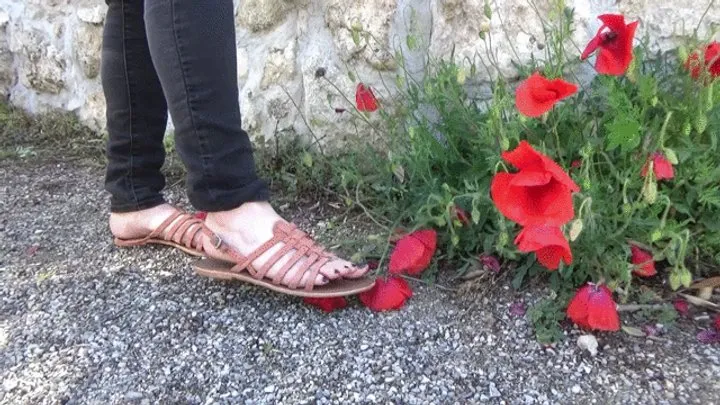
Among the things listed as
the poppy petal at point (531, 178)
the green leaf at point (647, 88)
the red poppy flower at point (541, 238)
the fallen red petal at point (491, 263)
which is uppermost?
the green leaf at point (647, 88)

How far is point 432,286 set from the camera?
138 centimetres

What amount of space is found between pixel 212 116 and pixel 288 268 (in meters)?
0.29

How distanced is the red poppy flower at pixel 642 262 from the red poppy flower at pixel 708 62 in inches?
11.9

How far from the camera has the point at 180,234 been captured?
5.02 feet

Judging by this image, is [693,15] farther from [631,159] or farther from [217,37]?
[217,37]

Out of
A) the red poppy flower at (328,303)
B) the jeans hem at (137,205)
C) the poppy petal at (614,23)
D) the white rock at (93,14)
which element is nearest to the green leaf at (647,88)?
the poppy petal at (614,23)

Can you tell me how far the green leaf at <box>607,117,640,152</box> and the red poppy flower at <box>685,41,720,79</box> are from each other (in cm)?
14

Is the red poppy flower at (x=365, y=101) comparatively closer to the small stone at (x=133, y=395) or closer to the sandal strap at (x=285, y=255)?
the sandal strap at (x=285, y=255)

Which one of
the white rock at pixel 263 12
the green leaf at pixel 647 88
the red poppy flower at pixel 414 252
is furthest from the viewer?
the white rock at pixel 263 12

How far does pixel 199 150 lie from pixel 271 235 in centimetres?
20

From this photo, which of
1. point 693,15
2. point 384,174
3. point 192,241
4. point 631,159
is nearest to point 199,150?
point 192,241

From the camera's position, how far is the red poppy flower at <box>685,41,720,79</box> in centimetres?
118

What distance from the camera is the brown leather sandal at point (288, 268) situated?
1.26 metres

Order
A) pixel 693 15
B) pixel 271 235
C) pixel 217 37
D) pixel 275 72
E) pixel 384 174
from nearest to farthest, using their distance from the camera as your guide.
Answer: pixel 217 37 → pixel 271 235 → pixel 693 15 → pixel 384 174 → pixel 275 72
